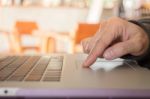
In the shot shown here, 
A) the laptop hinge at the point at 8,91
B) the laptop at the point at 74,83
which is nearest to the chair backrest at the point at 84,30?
the laptop at the point at 74,83

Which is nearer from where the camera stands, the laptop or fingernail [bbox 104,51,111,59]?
the laptop

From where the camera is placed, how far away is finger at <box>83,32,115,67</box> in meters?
0.52

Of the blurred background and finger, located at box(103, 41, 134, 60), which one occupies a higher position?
finger, located at box(103, 41, 134, 60)

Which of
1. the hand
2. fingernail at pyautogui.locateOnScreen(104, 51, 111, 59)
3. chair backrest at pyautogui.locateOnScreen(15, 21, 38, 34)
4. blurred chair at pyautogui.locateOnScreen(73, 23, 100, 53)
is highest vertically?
the hand

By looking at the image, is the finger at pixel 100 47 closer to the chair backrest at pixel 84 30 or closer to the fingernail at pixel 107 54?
the fingernail at pixel 107 54

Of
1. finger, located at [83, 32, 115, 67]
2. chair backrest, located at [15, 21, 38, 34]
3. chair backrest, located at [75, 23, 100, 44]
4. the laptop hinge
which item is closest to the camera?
the laptop hinge

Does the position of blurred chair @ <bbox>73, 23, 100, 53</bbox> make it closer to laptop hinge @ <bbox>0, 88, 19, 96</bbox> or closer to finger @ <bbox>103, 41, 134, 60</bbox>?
finger @ <bbox>103, 41, 134, 60</bbox>

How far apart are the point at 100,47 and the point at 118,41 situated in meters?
0.06

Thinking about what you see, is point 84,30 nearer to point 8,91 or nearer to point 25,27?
point 25,27

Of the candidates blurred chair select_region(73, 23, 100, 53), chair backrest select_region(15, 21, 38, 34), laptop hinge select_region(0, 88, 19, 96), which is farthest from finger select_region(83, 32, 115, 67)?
chair backrest select_region(15, 21, 38, 34)

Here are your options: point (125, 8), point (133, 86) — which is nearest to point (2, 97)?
point (133, 86)

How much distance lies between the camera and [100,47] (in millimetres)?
540

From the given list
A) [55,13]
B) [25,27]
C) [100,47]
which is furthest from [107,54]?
[55,13]

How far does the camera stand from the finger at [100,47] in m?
0.52
